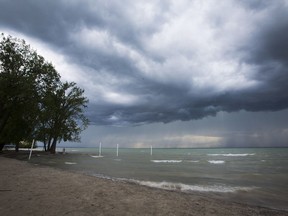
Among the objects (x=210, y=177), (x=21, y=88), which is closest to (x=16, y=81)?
(x=21, y=88)

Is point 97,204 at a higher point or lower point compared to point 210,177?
higher

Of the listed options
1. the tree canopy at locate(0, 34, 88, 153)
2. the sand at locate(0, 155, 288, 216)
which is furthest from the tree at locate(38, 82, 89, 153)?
the sand at locate(0, 155, 288, 216)

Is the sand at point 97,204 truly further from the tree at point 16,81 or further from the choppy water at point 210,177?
the tree at point 16,81

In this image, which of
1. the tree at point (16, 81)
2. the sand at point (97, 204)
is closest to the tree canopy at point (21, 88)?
the tree at point (16, 81)

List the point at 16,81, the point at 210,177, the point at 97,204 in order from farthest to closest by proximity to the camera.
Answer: the point at 16,81 → the point at 210,177 → the point at 97,204

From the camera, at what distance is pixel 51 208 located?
22.6 feet

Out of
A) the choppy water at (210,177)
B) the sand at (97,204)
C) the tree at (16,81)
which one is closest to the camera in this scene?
the sand at (97,204)

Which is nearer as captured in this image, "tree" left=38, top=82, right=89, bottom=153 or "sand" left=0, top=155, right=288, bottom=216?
"sand" left=0, top=155, right=288, bottom=216

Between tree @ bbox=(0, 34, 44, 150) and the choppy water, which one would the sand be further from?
tree @ bbox=(0, 34, 44, 150)

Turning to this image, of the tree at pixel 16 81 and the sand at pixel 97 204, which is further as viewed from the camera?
the tree at pixel 16 81

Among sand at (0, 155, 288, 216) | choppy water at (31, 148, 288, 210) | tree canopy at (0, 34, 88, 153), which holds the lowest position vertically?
choppy water at (31, 148, 288, 210)

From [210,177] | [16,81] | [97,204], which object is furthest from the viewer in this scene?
[16,81]

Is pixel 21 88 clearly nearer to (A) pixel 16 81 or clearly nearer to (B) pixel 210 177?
(A) pixel 16 81

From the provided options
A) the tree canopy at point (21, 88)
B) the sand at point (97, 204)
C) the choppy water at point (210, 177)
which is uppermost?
the tree canopy at point (21, 88)
